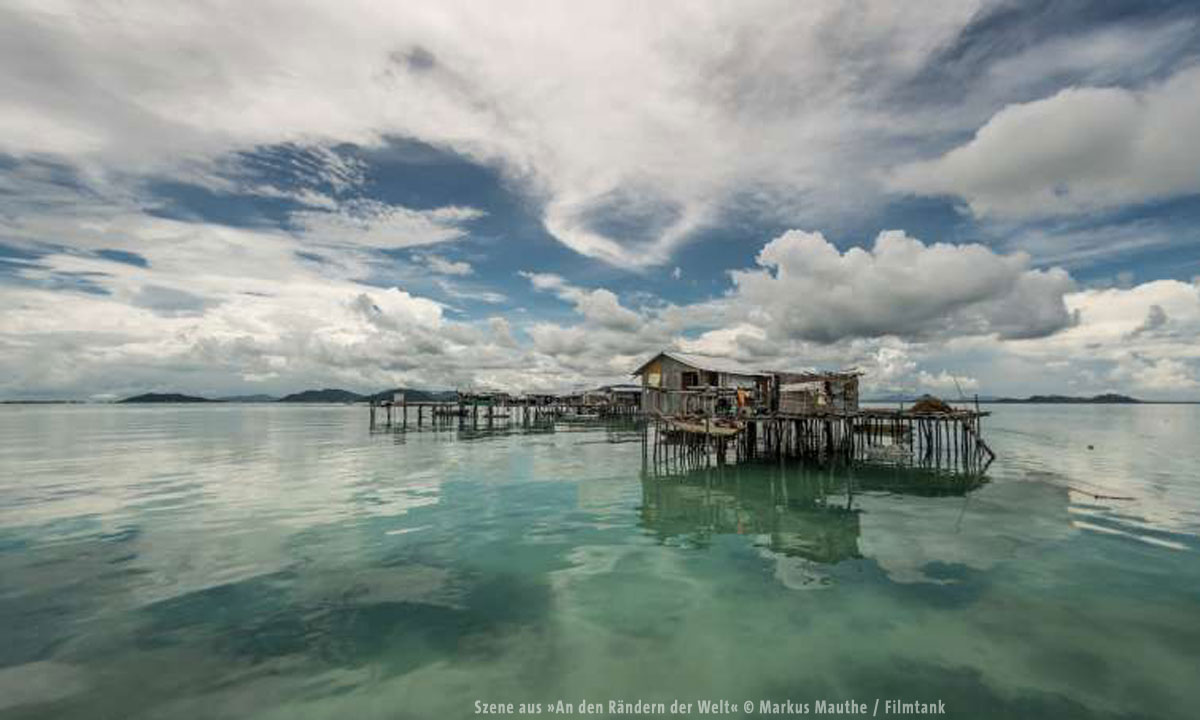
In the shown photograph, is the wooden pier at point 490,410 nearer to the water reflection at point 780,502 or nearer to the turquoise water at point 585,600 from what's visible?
the water reflection at point 780,502

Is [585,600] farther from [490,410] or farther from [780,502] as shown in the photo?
[490,410]

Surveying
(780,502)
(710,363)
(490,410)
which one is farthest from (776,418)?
(490,410)

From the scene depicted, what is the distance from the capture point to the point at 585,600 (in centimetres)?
1173

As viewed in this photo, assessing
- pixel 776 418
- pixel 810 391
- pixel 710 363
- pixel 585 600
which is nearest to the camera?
pixel 585 600

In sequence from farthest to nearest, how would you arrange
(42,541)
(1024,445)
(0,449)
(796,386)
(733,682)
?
1. (1024,445)
2. (0,449)
3. (796,386)
4. (42,541)
5. (733,682)

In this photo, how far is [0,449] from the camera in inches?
1649

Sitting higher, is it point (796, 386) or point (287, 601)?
point (796, 386)

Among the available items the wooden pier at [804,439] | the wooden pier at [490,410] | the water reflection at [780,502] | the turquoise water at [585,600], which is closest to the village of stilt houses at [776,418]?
the wooden pier at [804,439]

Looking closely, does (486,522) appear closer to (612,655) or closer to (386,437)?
(612,655)

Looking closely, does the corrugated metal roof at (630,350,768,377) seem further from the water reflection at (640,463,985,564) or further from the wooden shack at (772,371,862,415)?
the water reflection at (640,463,985,564)

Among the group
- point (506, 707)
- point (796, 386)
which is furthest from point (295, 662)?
point (796, 386)

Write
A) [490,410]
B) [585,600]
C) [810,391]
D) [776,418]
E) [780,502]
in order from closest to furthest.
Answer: [585,600] → [780,502] → [776,418] → [810,391] → [490,410]

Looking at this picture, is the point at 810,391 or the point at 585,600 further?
the point at 810,391

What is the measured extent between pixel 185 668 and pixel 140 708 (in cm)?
105
